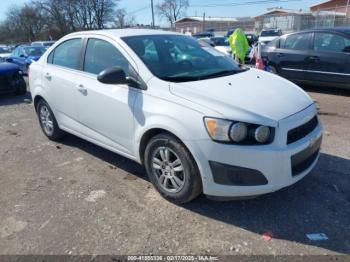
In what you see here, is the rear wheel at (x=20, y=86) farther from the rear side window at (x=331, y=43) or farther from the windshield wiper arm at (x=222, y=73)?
the rear side window at (x=331, y=43)

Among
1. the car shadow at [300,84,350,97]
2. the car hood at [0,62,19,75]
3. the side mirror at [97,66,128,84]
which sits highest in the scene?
the side mirror at [97,66,128,84]

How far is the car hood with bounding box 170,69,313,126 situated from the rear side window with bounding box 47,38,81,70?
1798 millimetres

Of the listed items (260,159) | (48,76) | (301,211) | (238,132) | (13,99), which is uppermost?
(48,76)

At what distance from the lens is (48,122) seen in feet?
17.6

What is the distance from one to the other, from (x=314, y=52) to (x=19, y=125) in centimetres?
686

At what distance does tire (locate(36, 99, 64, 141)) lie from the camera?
518 cm

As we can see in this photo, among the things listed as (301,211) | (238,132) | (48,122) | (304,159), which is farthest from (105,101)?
(301,211)

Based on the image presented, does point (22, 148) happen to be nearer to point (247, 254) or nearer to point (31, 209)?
point (31, 209)

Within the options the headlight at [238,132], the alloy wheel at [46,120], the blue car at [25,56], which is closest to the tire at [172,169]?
the headlight at [238,132]

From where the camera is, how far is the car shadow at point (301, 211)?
9.77ft

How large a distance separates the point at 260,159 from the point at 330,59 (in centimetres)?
605

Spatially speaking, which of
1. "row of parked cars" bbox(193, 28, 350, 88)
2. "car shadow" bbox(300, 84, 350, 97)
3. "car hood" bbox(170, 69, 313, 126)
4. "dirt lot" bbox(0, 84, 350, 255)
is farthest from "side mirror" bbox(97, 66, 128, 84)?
"car shadow" bbox(300, 84, 350, 97)

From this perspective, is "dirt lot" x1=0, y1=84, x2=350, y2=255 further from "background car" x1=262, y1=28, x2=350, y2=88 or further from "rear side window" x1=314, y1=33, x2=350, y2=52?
"rear side window" x1=314, y1=33, x2=350, y2=52

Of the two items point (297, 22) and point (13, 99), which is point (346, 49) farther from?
point (297, 22)
